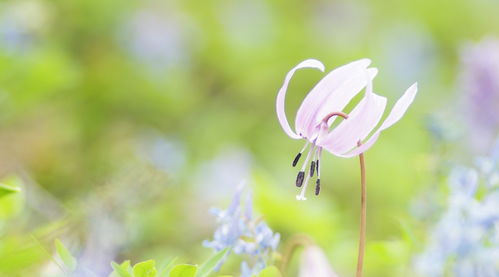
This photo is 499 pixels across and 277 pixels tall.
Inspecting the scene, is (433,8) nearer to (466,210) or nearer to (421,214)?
(421,214)

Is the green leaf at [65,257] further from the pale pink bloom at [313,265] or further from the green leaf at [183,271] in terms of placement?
the pale pink bloom at [313,265]

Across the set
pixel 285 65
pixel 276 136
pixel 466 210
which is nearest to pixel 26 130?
pixel 276 136

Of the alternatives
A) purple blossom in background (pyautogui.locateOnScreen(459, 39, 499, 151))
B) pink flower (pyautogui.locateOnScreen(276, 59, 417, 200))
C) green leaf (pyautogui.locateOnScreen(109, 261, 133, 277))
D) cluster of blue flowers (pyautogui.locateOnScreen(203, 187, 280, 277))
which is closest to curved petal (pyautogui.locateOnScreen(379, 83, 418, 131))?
pink flower (pyautogui.locateOnScreen(276, 59, 417, 200))

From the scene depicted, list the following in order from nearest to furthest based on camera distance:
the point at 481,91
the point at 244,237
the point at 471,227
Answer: the point at 244,237
the point at 471,227
the point at 481,91

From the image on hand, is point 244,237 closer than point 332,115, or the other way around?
point 332,115

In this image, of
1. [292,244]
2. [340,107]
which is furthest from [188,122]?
[340,107]

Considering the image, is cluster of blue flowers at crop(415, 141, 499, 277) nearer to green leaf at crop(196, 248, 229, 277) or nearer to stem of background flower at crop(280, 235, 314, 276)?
stem of background flower at crop(280, 235, 314, 276)

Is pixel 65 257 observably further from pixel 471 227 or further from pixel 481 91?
pixel 481 91
